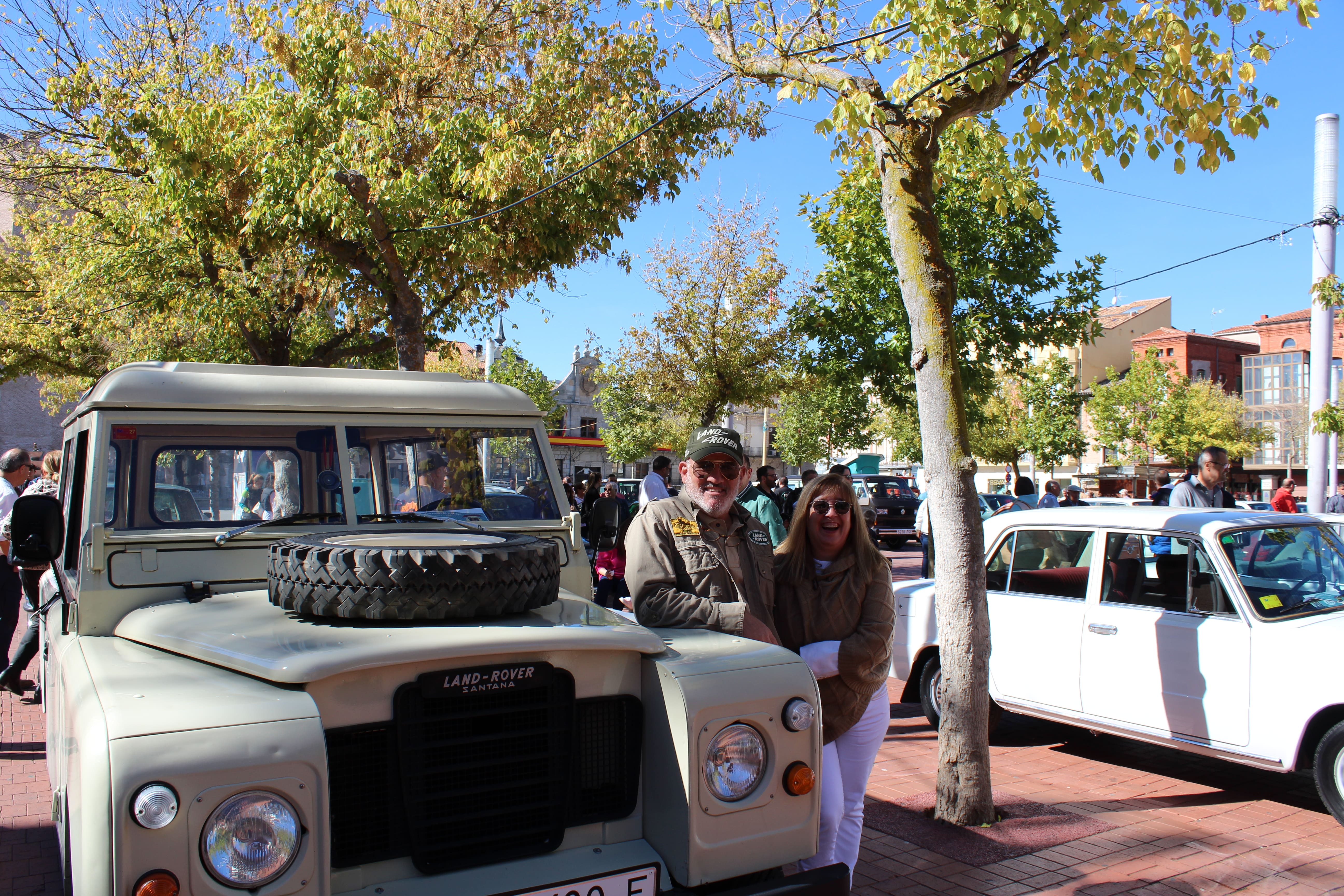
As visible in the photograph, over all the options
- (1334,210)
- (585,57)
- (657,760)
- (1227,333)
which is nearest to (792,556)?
(657,760)

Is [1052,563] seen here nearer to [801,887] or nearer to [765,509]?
[765,509]

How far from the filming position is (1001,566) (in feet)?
21.2

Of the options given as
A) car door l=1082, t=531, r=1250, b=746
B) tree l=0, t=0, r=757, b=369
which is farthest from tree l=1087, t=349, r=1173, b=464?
car door l=1082, t=531, r=1250, b=746

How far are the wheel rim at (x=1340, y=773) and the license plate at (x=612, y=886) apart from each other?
12.5 feet

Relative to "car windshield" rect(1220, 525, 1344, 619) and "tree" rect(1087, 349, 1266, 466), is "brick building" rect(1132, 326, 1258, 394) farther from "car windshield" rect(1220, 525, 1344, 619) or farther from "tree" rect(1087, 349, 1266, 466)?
"car windshield" rect(1220, 525, 1344, 619)

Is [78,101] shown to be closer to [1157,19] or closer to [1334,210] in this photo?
[1157,19]

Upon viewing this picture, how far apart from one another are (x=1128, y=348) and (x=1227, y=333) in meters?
15.8

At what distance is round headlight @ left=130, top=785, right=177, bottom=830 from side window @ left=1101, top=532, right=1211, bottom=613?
16.8 feet

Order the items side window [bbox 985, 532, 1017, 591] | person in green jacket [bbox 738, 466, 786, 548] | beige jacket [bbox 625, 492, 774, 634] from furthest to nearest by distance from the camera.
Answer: person in green jacket [bbox 738, 466, 786, 548] → side window [bbox 985, 532, 1017, 591] → beige jacket [bbox 625, 492, 774, 634]

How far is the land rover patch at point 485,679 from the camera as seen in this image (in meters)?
2.47

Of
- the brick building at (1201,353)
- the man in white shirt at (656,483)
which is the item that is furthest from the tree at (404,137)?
the brick building at (1201,353)

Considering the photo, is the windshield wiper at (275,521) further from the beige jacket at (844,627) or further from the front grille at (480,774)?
the beige jacket at (844,627)

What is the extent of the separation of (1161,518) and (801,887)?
13.3ft

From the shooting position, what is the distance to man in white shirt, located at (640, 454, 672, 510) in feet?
29.9
